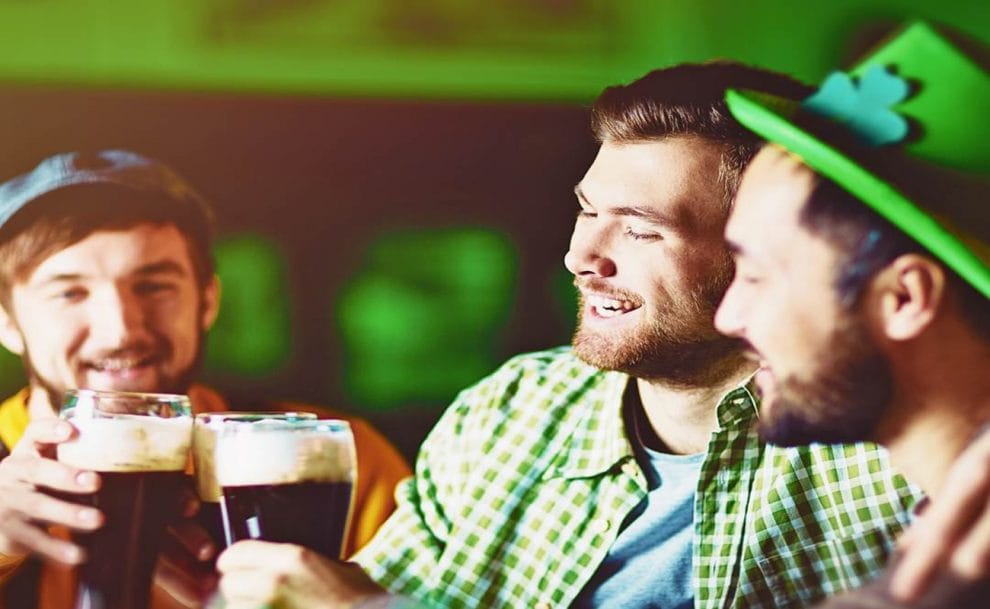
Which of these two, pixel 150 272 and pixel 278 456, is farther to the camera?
pixel 150 272

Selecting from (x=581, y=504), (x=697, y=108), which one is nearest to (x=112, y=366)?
(x=581, y=504)

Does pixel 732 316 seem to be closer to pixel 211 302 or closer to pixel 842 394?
pixel 842 394

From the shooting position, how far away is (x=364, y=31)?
1726 millimetres

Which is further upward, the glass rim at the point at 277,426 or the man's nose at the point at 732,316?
the man's nose at the point at 732,316

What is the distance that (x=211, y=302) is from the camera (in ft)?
5.69

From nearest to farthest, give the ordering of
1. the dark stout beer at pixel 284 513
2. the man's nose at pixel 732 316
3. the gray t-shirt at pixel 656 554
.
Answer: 1. the man's nose at pixel 732 316
2. the dark stout beer at pixel 284 513
3. the gray t-shirt at pixel 656 554

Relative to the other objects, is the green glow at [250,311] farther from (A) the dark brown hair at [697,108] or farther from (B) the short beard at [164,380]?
(A) the dark brown hair at [697,108]

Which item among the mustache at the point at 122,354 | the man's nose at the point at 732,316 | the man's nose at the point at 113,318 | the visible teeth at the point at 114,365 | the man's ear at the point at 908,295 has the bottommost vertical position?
the visible teeth at the point at 114,365

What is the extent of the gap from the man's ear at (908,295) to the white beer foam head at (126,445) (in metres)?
0.90

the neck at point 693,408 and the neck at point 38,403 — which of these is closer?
the neck at point 693,408

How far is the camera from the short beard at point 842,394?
1.09 meters

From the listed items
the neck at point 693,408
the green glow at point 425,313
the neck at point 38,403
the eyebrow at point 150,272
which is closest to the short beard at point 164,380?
the neck at point 38,403

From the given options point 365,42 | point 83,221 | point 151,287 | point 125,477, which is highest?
point 365,42

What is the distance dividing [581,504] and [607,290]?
322mm
